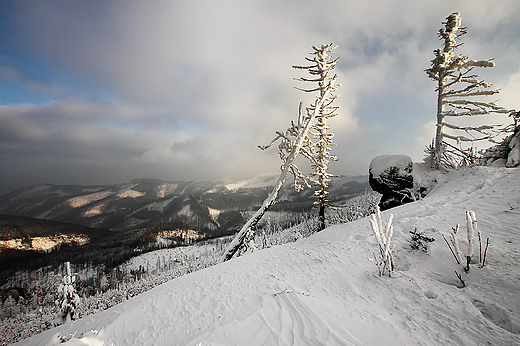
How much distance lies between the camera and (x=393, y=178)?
42.1 ft

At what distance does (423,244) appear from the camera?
14.8 ft

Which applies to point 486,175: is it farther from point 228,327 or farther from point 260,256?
point 228,327

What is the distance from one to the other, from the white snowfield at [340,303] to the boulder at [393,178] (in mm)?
7176

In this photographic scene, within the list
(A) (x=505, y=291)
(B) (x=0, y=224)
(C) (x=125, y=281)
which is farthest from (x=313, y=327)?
(B) (x=0, y=224)

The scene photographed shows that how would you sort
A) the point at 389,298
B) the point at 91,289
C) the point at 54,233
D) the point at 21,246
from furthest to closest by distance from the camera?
the point at 54,233 → the point at 21,246 → the point at 91,289 → the point at 389,298

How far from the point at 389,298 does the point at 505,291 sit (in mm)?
1589

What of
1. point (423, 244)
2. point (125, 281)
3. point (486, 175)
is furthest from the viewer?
point (125, 281)

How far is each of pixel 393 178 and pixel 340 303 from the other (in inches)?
486

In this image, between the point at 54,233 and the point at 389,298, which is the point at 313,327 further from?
the point at 54,233

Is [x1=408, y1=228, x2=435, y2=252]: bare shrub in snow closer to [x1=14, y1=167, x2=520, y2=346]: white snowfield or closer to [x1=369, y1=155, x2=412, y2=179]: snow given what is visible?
[x1=14, y1=167, x2=520, y2=346]: white snowfield

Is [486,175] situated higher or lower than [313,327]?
higher

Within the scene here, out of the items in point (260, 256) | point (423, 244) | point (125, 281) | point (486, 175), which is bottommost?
point (125, 281)

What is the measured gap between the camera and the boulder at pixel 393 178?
12.4 m

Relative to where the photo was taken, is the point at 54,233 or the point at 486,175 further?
the point at 54,233
